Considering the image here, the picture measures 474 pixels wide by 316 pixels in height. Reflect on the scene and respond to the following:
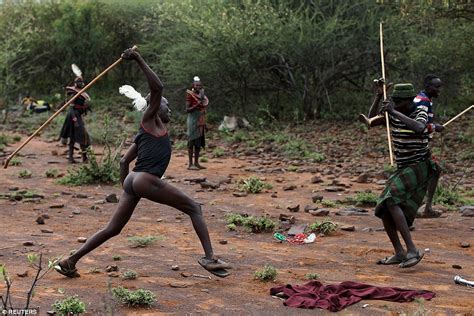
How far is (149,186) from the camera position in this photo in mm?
5531

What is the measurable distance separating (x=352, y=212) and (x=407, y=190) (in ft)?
8.73

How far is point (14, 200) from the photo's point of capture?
932cm

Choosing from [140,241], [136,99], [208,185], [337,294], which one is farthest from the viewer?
[208,185]

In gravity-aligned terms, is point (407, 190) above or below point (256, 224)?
above

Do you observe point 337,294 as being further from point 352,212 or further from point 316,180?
point 316,180

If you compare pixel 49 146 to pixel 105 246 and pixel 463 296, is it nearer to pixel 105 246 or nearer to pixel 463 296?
pixel 105 246

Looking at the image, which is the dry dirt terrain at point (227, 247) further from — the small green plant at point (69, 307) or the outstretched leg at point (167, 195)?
the outstretched leg at point (167, 195)

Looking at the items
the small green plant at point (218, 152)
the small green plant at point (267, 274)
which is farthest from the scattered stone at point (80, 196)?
the small green plant at point (218, 152)

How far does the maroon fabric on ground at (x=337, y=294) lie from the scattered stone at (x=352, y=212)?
341 cm

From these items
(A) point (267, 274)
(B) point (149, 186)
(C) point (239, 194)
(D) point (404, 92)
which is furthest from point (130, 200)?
(C) point (239, 194)

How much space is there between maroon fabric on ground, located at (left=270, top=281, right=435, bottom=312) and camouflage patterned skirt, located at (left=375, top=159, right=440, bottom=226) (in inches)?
41.7

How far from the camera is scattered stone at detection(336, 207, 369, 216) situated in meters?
8.77

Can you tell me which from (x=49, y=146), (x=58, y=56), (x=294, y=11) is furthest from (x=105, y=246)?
(x=58, y=56)

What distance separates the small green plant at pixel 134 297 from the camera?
4.86m
